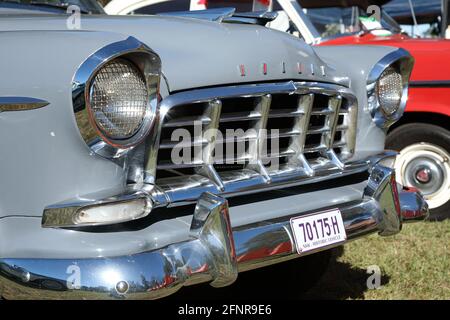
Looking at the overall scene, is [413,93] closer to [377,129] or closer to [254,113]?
[377,129]

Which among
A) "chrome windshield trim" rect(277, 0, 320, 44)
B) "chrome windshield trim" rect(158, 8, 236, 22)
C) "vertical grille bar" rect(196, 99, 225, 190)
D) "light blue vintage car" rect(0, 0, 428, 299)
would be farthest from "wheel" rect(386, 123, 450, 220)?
"vertical grille bar" rect(196, 99, 225, 190)

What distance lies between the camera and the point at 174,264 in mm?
1932

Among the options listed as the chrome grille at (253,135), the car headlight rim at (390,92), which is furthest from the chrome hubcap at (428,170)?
the chrome grille at (253,135)

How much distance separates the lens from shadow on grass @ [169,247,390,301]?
3.22 meters

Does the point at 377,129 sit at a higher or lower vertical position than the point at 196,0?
lower

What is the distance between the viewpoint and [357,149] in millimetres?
2990

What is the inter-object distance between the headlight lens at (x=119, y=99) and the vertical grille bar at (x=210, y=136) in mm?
281

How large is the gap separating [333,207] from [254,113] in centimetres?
48

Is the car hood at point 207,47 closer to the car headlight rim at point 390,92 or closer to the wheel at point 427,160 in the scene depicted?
the car headlight rim at point 390,92

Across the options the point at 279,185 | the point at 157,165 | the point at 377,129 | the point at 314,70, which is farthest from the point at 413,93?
the point at 157,165

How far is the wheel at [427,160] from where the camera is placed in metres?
4.57

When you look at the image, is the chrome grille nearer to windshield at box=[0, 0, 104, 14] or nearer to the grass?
the grass

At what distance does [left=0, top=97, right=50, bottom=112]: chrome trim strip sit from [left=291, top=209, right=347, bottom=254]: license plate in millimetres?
957

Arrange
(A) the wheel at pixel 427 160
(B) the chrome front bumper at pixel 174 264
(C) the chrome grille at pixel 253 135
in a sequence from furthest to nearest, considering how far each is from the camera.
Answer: (A) the wheel at pixel 427 160, (C) the chrome grille at pixel 253 135, (B) the chrome front bumper at pixel 174 264
